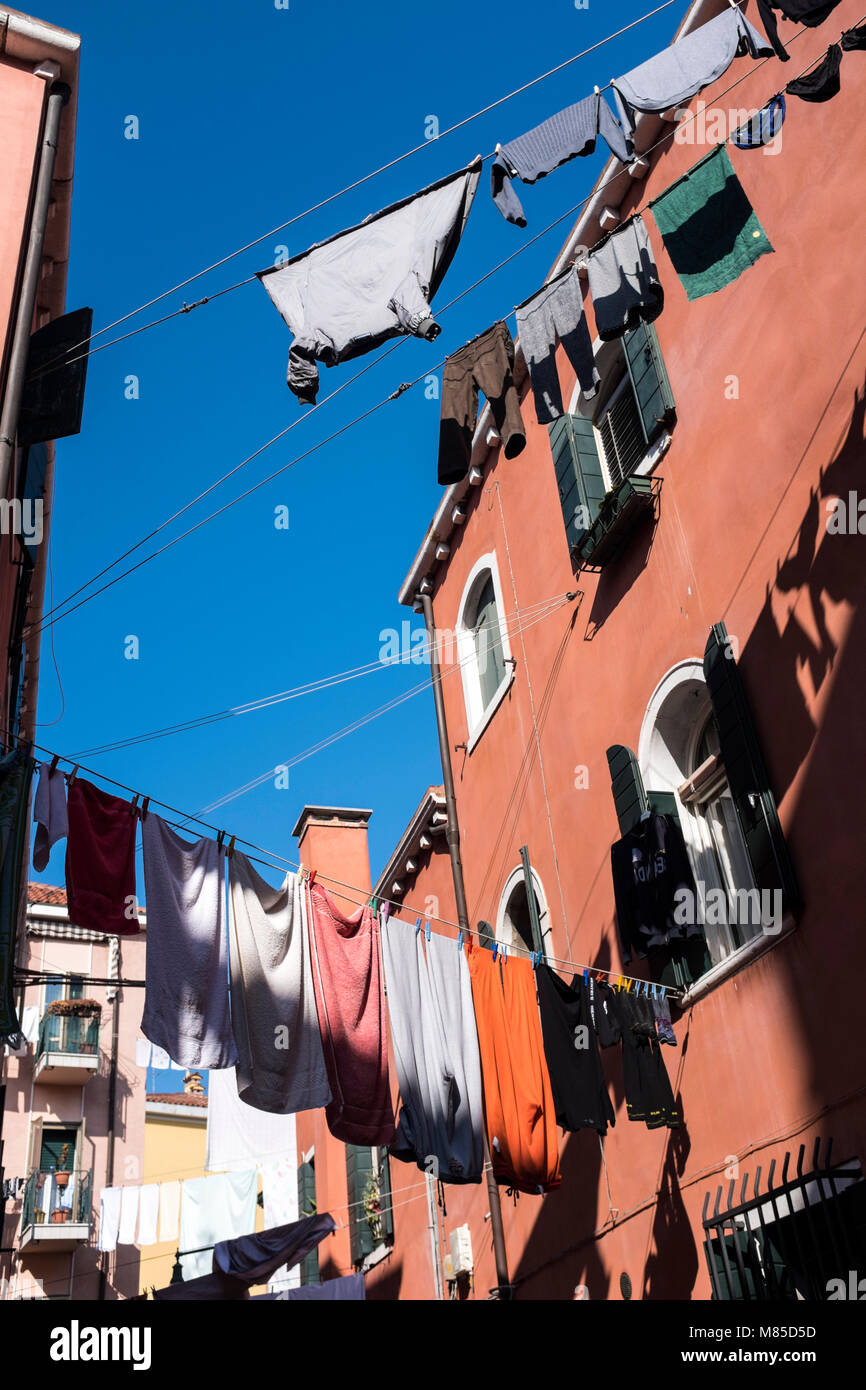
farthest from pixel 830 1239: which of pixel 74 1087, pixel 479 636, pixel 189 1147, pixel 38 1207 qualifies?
pixel 189 1147

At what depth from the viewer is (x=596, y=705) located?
10.0 meters

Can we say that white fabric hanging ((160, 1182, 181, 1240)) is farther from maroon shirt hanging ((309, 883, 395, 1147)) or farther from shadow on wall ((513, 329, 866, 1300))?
maroon shirt hanging ((309, 883, 395, 1147))

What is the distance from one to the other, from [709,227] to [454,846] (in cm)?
734

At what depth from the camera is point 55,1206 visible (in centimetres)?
2127

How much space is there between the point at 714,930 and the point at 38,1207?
57.6ft

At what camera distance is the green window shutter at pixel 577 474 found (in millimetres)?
10375

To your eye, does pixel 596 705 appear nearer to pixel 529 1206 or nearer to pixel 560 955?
pixel 560 955

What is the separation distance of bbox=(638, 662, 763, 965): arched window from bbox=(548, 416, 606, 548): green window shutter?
81.3 inches

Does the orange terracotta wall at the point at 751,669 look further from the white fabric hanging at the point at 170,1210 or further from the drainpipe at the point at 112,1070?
the drainpipe at the point at 112,1070

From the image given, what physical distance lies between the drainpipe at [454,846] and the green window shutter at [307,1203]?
20.0ft

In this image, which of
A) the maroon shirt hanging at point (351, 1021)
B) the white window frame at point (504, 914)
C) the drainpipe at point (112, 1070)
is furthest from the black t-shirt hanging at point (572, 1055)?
the drainpipe at point (112, 1070)

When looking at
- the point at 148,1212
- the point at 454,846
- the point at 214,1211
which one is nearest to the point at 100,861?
the point at 454,846

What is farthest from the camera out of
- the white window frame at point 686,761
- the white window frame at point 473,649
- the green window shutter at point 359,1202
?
the green window shutter at point 359,1202

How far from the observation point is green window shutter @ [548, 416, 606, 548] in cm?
1038
